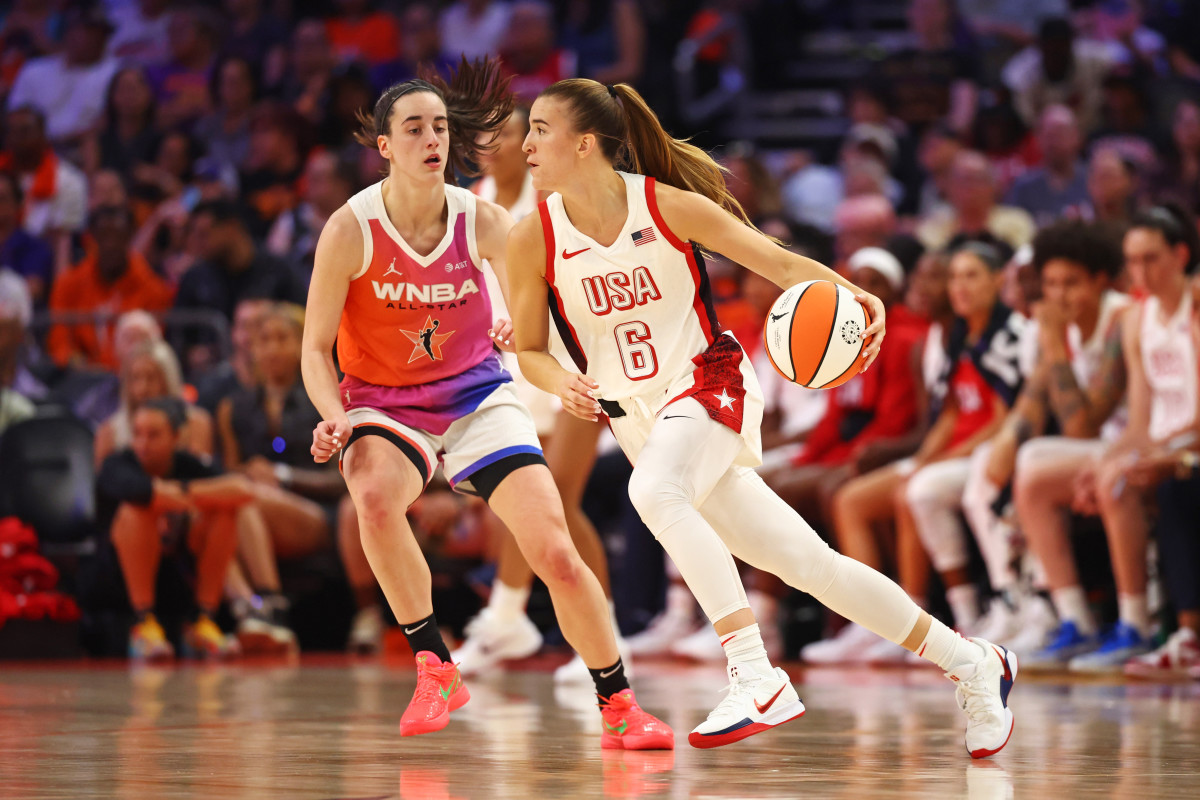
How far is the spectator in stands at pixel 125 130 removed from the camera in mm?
13148

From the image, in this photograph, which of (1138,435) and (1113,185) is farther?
(1113,185)

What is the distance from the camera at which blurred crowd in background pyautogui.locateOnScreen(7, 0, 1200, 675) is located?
24.2 ft

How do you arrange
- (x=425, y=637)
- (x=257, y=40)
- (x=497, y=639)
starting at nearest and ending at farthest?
(x=425, y=637)
(x=497, y=639)
(x=257, y=40)

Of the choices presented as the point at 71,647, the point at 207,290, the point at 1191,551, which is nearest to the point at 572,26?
the point at 207,290

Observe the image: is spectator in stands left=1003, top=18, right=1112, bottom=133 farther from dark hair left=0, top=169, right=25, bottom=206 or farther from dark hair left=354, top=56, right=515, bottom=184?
dark hair left=0, top=169, right=25, bottom=206

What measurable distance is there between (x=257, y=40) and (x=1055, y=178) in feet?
24.5

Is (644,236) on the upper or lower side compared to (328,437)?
upper

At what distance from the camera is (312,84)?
13.2 m

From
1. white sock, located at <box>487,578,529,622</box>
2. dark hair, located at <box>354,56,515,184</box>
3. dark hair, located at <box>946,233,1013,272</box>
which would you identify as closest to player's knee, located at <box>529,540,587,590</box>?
dark hair, located at <box>354,56,515,184</box>

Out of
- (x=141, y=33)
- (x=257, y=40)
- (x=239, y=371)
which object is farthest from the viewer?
(x=141, y=33)

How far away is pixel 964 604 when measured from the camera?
25.4 ft

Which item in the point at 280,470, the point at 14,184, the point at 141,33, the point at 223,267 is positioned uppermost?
the point at 141,33

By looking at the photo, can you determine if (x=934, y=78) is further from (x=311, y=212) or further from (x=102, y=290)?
(x=102, y=290)

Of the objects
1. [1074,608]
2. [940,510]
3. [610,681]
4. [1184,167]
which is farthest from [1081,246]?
[610,681]
